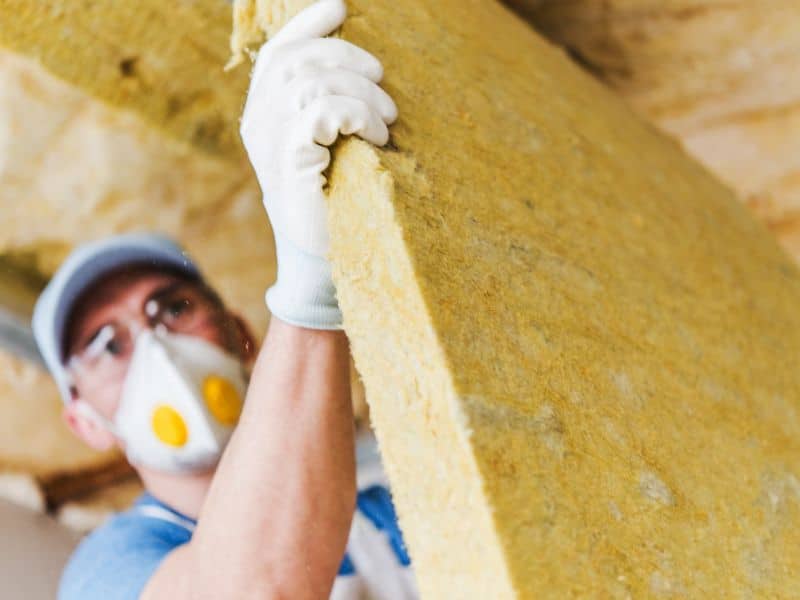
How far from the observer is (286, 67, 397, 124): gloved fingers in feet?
2.25

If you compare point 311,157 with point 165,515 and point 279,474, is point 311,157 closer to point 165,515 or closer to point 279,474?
point 279,474

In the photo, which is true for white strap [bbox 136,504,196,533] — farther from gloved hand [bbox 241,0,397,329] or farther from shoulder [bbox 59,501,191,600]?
gloved hand [bbox 241,0,397,329]

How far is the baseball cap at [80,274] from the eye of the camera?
1.13m

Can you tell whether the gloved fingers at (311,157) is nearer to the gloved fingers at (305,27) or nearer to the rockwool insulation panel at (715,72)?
the gloved fingers at (305,27)

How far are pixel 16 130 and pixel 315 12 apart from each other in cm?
91

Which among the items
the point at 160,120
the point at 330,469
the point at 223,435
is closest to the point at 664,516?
the point at 330,469

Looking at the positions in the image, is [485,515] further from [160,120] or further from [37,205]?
[37,205]

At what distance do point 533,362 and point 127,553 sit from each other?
2.12 ft

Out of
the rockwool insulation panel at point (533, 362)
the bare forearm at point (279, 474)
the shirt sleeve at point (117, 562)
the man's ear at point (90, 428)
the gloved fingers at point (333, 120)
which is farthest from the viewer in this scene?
the man's ear at point (90, 428)

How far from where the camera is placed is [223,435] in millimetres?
911

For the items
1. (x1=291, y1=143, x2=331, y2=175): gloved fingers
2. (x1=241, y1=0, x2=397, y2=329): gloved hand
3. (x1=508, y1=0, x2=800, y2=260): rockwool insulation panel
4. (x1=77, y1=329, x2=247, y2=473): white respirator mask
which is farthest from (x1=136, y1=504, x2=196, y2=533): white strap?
(x1=508, y1=0, x2=800, y2=260): rockwool insulation panel

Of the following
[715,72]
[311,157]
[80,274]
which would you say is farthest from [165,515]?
[715,72]

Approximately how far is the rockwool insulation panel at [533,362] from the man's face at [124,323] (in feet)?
1.26

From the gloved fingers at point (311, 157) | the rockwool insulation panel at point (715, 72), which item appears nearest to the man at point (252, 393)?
the gloved fingers at point (311, 157)
